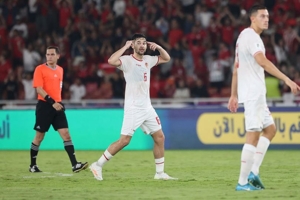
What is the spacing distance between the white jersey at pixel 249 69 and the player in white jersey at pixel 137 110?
258cm

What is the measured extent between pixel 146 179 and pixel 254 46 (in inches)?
144

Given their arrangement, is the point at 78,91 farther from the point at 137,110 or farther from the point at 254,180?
the point at 254,180

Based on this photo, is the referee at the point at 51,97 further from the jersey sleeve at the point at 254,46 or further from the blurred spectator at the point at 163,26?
the blurred spectator at the point at 163,26

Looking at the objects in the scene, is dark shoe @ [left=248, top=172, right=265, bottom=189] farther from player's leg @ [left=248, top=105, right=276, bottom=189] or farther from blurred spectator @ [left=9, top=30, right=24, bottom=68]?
blurred spectator @ [left=9, top=30, right=24, bottom=68]

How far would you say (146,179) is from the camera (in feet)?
44.5

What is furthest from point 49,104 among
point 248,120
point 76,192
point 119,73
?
point 119,73

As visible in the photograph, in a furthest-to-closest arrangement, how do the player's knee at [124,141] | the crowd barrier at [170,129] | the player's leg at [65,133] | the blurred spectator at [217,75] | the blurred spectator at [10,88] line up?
the blurred spectator at [10,88], the blurred spectator at [217,75], the crowd barrier at [170,129], the player's leg at [65,133], the player's knee at [124,141]

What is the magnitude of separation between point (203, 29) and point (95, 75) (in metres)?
Answer: 3.96

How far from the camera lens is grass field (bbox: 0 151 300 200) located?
11039 millimetres

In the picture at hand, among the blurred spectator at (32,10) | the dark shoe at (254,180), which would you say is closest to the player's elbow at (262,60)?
the dark shoe at (254,180)

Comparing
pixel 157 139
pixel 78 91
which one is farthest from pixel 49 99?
pixel 78 91

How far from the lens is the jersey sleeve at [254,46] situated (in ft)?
35.9

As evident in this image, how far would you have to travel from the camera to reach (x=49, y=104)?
51.2 ft

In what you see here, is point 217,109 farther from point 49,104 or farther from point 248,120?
point 248,120
